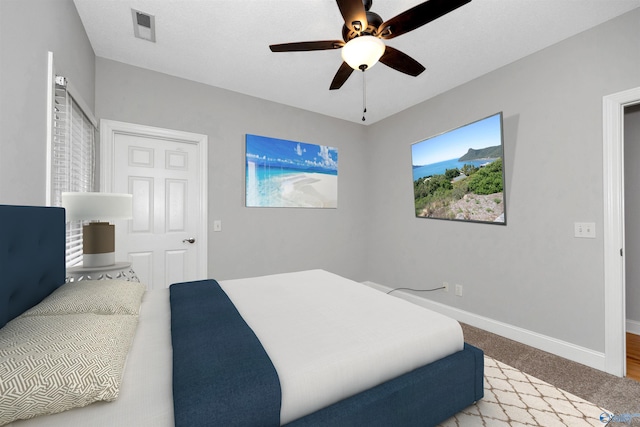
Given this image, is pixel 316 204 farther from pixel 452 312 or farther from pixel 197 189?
pixel 452 312

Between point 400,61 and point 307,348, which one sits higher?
point 400,61

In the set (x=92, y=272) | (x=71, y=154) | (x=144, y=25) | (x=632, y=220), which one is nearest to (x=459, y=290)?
(x=632, y=220)

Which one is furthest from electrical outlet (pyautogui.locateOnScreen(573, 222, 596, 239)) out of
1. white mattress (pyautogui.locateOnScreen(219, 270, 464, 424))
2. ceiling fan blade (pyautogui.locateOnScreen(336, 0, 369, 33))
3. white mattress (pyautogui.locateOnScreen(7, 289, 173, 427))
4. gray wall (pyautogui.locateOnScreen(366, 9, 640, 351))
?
white mattress (pyautogui.locateOnScreen(7, 289, 173, 427))

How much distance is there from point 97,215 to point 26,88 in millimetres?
817

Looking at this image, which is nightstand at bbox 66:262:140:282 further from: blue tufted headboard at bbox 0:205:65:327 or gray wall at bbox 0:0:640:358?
gray wall at bbox 0:0:640:358

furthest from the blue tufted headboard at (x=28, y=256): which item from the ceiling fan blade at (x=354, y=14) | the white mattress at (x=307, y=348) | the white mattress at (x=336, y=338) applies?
the ceiling fan blade at (x=354, y=14)

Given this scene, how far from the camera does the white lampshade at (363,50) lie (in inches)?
63.3

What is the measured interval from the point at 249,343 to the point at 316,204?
2887mm

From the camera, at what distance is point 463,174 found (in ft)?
9.93

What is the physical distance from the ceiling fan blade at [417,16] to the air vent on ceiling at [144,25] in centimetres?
179

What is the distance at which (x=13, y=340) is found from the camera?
856 millimetres

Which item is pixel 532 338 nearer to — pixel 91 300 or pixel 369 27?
pixel 369 27

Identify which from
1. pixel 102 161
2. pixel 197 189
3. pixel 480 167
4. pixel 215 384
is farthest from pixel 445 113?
pixel 102 161

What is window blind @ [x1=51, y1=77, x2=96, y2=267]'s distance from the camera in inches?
69.2
